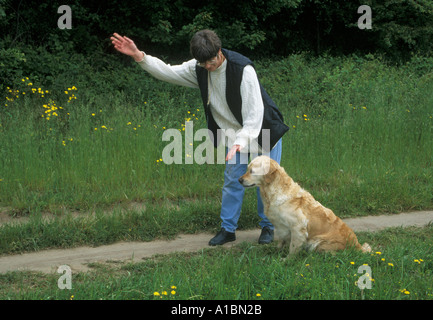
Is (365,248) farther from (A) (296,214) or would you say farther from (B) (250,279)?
(B) (250,279)

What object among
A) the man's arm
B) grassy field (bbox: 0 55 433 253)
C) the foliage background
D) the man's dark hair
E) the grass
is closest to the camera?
the grass

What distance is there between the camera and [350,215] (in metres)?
6.72

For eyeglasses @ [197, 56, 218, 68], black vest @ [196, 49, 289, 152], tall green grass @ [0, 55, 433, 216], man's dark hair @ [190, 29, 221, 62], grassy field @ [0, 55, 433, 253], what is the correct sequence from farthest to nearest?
tall green grass @ [0, 55, 433, 216] → grassy field @ [0, 55, 433, 253] → black vest @ [196, 49, 289, 152] → eyeglasses @ [197, 56, 218, 68] → man's dark hair @ [190, 29, 221, 62]

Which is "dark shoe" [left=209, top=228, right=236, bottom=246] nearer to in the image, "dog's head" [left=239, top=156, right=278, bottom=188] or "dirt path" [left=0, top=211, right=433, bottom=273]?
"dirt path" [left=0, top=211, right=433, bottom=273]

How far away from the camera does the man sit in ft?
16.6

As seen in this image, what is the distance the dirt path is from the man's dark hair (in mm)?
2063

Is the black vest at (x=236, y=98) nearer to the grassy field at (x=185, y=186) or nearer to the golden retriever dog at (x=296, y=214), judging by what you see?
the golden retriever dog at (x=296, y=214)

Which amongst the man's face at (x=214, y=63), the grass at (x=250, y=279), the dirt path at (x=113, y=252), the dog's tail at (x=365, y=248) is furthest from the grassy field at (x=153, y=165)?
the man's face at (x=214, y=63)

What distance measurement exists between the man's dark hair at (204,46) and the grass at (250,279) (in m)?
1.93

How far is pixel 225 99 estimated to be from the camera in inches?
210

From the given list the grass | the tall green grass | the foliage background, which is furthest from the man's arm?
the foliage background

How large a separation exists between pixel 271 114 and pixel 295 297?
6.89 ft

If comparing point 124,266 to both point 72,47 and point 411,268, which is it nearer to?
point 411,268

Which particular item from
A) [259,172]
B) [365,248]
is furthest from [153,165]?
[365,248]
